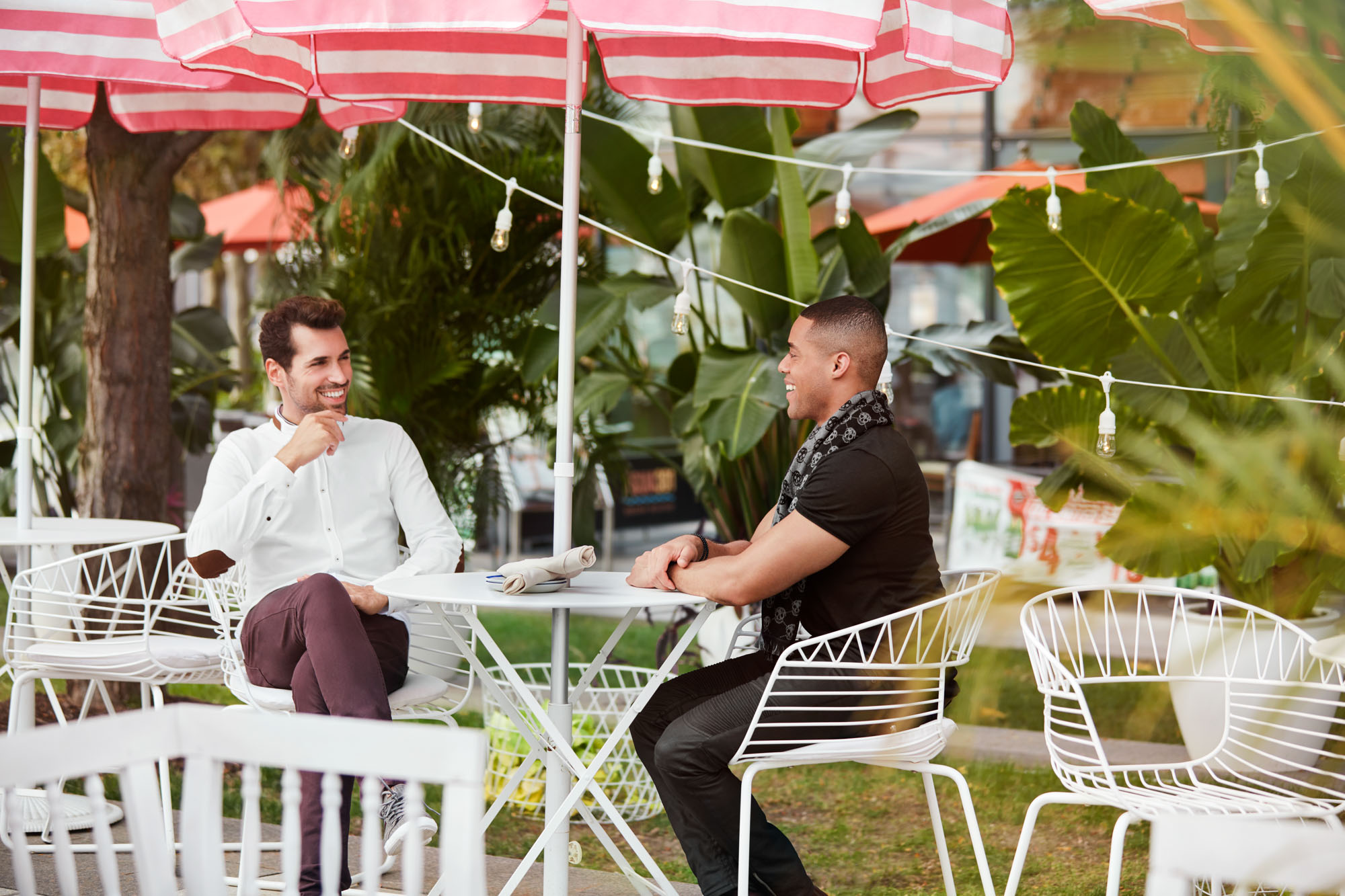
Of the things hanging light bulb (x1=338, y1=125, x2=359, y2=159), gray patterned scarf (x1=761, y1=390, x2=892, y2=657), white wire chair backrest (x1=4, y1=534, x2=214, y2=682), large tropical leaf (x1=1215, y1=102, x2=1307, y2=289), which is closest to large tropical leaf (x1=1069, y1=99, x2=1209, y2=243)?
large tropical leaf (x1=1215, y1=102, x2=1307, y2=289)

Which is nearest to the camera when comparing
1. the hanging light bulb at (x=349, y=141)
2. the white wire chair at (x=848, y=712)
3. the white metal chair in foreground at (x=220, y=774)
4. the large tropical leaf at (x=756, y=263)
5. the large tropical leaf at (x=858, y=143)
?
the white metal chair in foreground at (x=220, y=774)

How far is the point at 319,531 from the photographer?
3.11 metres

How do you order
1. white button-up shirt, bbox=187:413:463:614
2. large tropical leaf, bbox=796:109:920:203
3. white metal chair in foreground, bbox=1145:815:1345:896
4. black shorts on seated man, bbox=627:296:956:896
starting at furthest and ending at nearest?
large tropical leaf, bbox=796:109:920:203 → white button-up shirt, bbox=187:413:463:614 → black shorts on seated man, bbox=627:296:956:896 → white metal chair in foreground, bbox=1145:815:1345:896

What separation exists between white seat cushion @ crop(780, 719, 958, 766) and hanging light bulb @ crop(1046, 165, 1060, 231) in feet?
5.93

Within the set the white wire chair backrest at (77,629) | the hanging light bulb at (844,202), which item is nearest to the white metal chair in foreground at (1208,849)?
the white wire chair backrest at (77,629)

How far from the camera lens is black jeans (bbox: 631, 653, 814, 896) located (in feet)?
8.44

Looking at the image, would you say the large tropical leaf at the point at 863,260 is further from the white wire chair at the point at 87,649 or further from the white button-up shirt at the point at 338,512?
the white wire chair at the point at 87,649

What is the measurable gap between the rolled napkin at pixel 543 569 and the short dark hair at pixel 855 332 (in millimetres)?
685

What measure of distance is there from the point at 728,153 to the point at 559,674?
8.89ft

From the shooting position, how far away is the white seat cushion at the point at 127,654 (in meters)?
3.17

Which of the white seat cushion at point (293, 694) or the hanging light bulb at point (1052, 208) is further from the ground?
the hanging light bulb at point (1052, 208)

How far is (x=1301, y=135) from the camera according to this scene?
0.55m

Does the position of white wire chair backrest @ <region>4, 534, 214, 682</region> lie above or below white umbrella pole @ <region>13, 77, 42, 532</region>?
below

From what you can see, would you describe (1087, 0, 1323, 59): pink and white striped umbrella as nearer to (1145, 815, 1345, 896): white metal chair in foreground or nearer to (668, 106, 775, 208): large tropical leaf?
(1145, 815, 1345, 896): white metal chair in foreground
